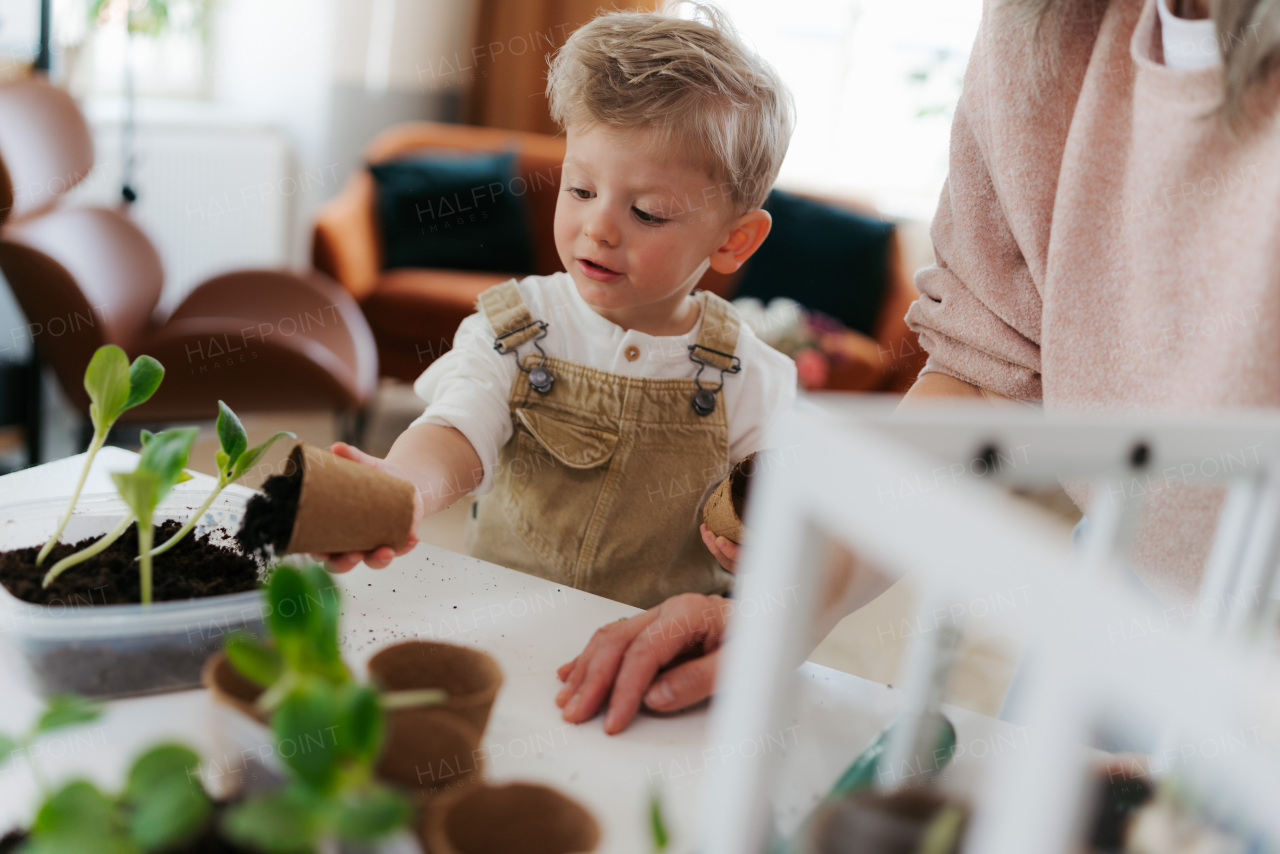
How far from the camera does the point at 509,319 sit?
103cm

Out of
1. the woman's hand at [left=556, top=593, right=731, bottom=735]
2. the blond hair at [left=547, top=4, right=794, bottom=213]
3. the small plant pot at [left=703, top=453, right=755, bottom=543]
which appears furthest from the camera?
the blond hair at [left=547, top=4, right=794, bottom=213]

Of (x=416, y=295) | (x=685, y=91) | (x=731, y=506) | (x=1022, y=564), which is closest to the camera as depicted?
(x=1022, y=564)

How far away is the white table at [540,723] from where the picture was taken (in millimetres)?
560

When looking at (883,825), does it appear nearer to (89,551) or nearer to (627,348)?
(89,551)

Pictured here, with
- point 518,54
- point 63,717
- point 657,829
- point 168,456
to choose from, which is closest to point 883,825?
point 657,829

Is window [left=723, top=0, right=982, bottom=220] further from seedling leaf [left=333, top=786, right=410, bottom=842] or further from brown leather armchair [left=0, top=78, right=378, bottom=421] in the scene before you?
seedling leaf [left=333, top=786, right=410, bottom=842]

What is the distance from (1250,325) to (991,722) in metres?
0.31

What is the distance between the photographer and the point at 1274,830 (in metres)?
0.21

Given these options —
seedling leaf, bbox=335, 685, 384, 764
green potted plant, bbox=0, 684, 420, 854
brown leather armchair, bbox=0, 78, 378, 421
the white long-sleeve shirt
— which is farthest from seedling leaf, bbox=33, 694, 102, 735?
brown leather armchair, bbox=0, 78, 378, 421

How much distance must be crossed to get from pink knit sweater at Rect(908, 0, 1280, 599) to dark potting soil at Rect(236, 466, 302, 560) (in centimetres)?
55

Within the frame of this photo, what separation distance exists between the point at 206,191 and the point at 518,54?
4.18 ft

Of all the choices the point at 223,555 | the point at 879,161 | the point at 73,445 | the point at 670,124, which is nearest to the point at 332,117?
the point at 73,445

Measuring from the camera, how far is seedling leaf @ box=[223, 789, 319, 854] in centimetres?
32

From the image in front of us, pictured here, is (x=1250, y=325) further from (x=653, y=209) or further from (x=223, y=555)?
(x=223, y=555)
